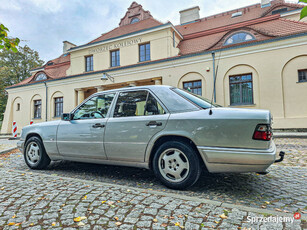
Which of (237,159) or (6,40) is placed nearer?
(237,159)

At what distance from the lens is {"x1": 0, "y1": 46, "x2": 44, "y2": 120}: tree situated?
108ft

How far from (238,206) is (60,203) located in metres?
2.20

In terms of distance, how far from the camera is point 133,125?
→ 129 inches

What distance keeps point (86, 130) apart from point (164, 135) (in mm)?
1613

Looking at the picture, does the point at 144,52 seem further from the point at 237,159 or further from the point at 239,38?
the point at 237,159

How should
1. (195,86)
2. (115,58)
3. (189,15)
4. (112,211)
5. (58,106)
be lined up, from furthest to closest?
(189,15), (58,106), (115,58), (195,86), (112,211)

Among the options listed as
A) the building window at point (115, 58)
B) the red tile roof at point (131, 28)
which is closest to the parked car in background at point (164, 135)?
the building window at point (115, 58)

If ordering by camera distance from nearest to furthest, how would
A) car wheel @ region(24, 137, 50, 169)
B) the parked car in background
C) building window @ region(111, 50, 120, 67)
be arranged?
the parked car in background
car wheel @ region(24, 137, 50, 169)
building window @ region(111, 50, 120, 67)

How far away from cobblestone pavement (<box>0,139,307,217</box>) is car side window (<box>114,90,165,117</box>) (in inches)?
47.7

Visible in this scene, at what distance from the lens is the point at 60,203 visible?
2.50 meters

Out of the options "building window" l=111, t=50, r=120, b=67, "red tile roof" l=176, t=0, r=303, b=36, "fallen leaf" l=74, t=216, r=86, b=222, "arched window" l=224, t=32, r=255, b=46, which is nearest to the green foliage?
"fallen leaf" l=74, t=216, r=86, b=222

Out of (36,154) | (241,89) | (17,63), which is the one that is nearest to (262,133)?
(36,154)

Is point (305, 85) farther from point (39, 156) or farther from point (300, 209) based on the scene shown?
point (39, 156)

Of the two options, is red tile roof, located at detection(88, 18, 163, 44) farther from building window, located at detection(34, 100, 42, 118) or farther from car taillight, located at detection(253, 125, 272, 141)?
car taillight, located at detection(253, 125, 272, 141)
